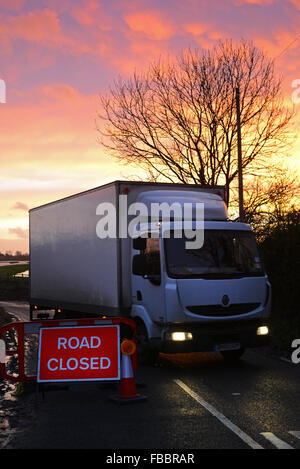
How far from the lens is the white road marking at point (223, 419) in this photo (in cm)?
613

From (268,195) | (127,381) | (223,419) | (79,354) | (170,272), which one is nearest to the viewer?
(223,419)

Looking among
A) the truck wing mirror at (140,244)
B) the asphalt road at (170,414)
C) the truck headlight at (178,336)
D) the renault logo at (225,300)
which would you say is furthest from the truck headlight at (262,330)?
the truck wing mirror at (140,244)

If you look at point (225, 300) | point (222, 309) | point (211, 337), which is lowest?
point (211, 337)

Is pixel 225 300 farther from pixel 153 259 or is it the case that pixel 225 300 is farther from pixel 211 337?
pixel 153 259

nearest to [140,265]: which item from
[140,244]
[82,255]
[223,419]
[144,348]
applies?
[140,244]

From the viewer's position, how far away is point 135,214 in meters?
11.8

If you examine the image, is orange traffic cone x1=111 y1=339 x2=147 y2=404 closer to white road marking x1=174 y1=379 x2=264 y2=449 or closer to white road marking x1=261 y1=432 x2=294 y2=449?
white road marking x1=174 y1=379 x2=264 y2=449

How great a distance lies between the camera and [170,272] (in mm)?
10758

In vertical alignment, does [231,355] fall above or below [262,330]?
below

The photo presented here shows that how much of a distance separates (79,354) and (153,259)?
3.00 metres

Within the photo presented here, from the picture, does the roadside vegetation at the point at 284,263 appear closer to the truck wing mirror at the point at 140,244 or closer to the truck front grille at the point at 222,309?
the truck front grille at the point at 222,309

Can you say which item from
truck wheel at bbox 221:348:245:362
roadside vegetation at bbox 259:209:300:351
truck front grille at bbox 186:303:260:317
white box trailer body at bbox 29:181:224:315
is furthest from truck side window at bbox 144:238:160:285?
roadside vegetation at bbox 259:209:300:351
